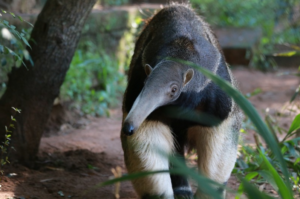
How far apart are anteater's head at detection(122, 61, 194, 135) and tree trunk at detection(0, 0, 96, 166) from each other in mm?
1830

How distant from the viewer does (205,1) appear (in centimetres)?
1582

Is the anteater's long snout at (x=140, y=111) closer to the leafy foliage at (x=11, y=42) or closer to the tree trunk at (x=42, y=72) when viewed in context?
the leafy foliage at (x=11, y=42)

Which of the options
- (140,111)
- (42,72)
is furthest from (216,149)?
(42,72)

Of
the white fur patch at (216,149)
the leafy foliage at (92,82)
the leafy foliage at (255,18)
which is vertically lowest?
the leafy foliage at (92,82)

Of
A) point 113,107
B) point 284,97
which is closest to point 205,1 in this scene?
point 284,97

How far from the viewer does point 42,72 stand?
5.13 m

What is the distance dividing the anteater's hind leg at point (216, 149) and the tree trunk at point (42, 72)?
1.81 metres

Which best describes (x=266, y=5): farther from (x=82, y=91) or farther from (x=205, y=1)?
(x=82, y=91)

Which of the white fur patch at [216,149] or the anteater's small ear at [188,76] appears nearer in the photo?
the anteater's small ear at [188,76]

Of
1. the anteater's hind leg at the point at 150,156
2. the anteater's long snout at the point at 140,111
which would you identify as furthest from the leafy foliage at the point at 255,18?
the anteater's long snout at the point at 140,111

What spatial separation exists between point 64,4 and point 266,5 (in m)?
12.5

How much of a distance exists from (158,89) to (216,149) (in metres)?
1.08

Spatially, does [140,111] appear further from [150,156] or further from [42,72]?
[42,72]

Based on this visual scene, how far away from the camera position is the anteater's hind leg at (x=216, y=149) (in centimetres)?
411
